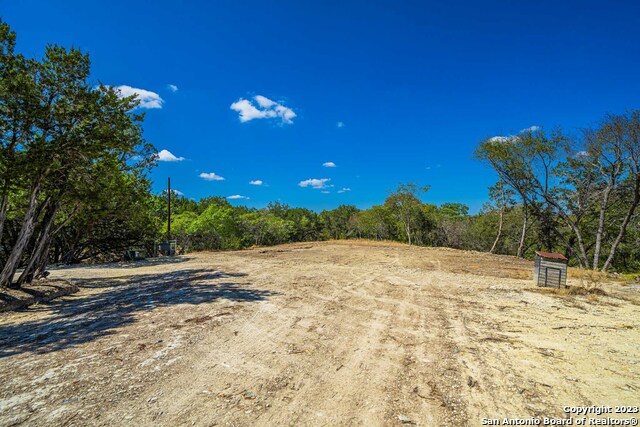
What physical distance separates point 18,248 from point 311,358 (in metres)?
7.92

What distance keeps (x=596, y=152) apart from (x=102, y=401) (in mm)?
19105

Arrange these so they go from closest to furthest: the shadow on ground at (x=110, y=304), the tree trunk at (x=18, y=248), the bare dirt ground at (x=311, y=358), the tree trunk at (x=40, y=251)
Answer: the bare dirt ground at (x=311, y=358) < the shadow on ground at (x=110, y=304) < the tree trunk at (x=18, y=248) < the tree trunk at (x=40, y=251)

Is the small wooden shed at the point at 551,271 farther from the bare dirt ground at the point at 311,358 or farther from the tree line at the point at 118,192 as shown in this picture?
the tree line at the point at 118,192

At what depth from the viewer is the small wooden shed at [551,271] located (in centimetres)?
843

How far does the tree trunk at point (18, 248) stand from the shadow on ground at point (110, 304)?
1439 mm

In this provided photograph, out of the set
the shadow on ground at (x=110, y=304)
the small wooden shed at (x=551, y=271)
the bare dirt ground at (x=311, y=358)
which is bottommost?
the shadow on ground at (x=110, y=304)

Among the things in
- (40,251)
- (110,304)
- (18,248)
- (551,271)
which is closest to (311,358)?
(110,304)

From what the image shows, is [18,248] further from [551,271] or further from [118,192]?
[551,271]

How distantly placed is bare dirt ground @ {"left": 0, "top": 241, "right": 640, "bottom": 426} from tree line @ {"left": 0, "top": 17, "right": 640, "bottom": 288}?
3.00 metres

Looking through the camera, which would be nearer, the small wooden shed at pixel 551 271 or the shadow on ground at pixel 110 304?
the shadow on ground at pixel 110 304

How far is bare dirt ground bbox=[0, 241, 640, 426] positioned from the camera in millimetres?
2713

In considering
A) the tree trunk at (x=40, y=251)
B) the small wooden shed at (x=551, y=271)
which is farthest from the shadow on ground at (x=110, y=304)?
the small wooden shed at (x=551, y=271)

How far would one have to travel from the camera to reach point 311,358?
12.5 feet

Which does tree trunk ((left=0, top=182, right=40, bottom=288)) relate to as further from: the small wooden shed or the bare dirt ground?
the small wooden shed
